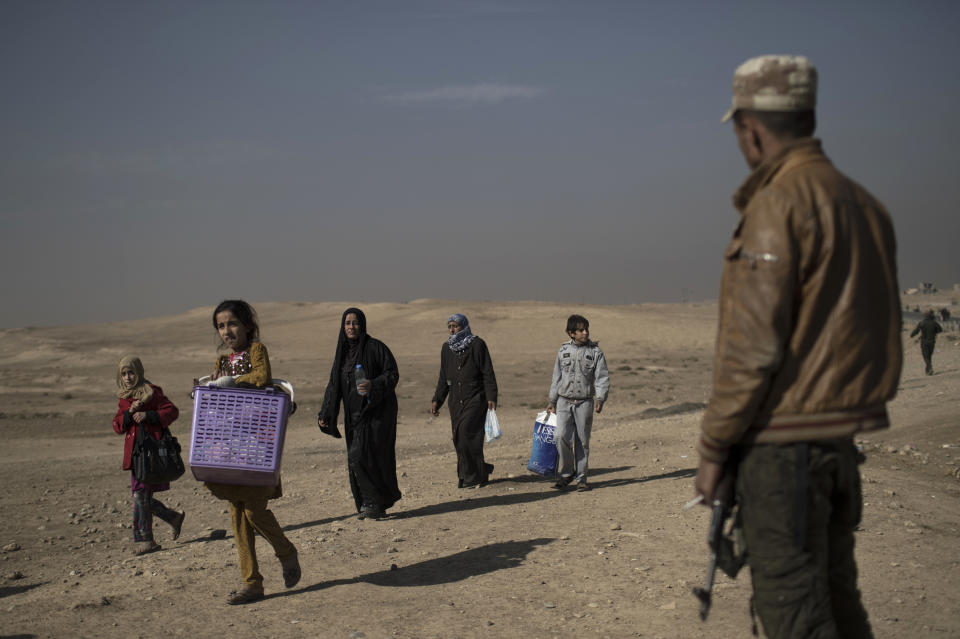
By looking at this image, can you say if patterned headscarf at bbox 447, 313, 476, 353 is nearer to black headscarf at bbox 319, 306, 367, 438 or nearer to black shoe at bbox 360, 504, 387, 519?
black headscarf at bbox 319, 306, 367, 438

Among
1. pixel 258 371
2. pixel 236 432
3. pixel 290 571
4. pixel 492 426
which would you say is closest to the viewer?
pixel 236 432

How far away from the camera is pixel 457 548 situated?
662 cm

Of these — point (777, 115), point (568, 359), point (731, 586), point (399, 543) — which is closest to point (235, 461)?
point (399, 543)

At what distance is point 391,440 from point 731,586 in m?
3.80

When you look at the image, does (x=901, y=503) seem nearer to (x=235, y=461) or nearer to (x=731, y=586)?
(x=731, y=586)

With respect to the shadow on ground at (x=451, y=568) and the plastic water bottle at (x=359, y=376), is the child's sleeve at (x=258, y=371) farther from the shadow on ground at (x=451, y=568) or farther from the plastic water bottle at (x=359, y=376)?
the plastic water bottle at (x=359, y=376)

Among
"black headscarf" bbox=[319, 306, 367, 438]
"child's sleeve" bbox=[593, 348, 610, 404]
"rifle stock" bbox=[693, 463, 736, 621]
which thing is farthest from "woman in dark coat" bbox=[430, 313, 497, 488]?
"rifle stock" bbox=[693, 463, 736, 621]

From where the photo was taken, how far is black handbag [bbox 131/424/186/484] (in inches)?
292

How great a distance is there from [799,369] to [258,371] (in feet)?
11.7

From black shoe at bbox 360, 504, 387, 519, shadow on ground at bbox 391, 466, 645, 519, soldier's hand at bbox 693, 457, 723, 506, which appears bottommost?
shadow on ground at bbox 391, 466, 645, 519

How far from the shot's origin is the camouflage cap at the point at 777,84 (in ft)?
8.48

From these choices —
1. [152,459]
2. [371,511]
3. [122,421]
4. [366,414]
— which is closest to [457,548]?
[371,511]

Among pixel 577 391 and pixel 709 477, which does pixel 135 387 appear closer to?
pixel 577 391

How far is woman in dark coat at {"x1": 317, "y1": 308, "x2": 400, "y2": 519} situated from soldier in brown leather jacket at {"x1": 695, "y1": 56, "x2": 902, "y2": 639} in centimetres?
553
